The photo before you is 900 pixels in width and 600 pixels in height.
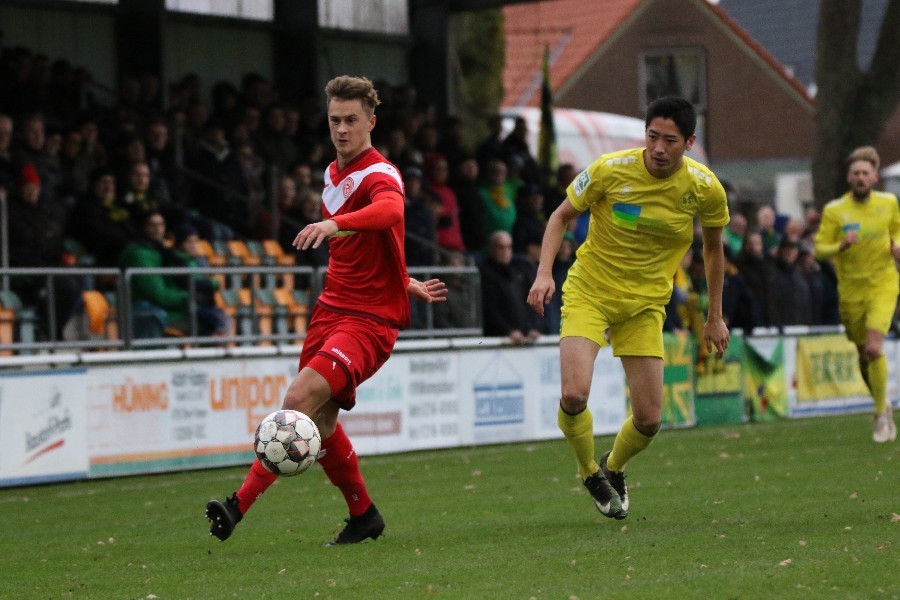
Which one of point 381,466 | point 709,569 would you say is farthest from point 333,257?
point 381,466

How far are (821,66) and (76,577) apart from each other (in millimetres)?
19993

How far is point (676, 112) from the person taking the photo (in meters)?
9.04

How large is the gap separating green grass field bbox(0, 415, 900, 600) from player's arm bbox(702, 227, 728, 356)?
3.43ft

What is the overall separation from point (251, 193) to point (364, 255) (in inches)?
402

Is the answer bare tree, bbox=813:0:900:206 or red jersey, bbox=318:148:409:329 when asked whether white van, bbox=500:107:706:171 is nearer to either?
bare tree, bbox=813:0:900:206

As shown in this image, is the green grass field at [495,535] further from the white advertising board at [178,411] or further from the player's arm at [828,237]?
the player's arm at [828,237]

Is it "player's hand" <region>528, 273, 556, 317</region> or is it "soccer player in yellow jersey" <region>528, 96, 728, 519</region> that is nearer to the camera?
"player's hand" <region>528, 273, 556, 317</region>

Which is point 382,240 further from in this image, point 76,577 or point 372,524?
point 76,577

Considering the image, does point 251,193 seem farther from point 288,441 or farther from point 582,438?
point 288,441

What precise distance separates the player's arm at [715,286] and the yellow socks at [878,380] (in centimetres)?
641

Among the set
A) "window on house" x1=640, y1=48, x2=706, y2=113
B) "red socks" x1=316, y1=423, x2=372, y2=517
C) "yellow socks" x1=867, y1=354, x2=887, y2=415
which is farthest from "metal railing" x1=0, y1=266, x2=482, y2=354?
"window on house" x1=640, y1=48, x2=706, y2=113

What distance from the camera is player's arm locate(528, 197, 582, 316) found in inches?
351

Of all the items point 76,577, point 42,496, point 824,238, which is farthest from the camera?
point 824,238

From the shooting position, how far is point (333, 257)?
349 inches
